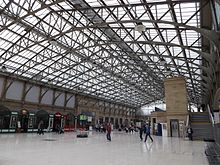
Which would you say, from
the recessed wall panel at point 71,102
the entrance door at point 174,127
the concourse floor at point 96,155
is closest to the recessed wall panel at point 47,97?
the recessed wall panel at point 71,102

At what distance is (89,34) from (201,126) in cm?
1808

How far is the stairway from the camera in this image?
22.6 meters

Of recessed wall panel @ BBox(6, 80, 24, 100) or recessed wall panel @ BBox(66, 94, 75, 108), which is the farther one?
recessed wall panel @ BBox(66, 94, 75, 108)

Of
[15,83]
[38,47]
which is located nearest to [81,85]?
[15,83]

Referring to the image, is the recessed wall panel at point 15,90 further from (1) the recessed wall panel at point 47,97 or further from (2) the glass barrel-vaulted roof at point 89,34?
(1) the recessed wall panel at point 47,97

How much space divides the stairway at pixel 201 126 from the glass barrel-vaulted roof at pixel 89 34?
6785 mm

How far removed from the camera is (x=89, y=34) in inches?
1040

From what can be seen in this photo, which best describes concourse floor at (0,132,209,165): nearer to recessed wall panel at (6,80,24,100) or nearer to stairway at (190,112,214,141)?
stairway at (190,112,214,141)

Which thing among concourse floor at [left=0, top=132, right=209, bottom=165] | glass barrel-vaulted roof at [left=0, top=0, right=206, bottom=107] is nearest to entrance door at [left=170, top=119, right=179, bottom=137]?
glass barrel-vaulted roof at [left=0, top=0, right=206, bottom=107]

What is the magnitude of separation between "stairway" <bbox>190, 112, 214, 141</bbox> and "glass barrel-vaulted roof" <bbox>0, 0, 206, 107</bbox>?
6.78m

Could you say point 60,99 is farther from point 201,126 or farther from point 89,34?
point 201,126

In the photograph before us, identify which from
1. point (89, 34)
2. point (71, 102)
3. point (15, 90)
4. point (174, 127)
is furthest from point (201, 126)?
point (71, 102)

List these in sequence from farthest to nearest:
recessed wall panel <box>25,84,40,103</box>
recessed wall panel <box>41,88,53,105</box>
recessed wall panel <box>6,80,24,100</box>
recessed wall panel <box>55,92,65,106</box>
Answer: recessed wall panel <box>55,92,65,106</box>
recessed wall panel <box>41,88,53,105</box>
recessed wall panel <box>25,84,40,103</box>
recessed wall panel <box>6,80,24,100</box>

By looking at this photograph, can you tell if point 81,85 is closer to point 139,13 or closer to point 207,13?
point 139,13
